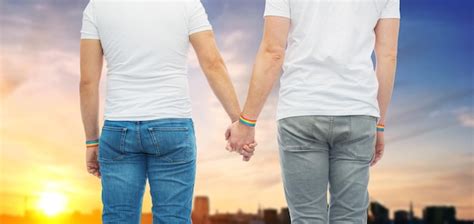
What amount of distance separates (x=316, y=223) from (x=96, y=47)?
5.34 feet

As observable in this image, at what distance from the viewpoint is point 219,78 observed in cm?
432

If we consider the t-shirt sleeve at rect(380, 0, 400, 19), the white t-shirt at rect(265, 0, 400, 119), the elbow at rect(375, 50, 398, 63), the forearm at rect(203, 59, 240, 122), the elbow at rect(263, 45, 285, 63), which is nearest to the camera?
the white t-shirt at rect(265, 0, 400, 119)

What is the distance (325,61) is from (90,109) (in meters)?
1.51

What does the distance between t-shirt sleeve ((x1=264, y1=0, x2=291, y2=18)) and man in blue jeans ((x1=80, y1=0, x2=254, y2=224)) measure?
45cm

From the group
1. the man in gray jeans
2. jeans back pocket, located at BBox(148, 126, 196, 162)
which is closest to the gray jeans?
the man in gray jeans

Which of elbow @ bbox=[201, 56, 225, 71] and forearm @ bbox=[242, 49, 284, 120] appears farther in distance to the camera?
elbow @ bbox=[201, 56, 225, 71]

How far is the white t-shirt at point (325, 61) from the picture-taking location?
12.6ft

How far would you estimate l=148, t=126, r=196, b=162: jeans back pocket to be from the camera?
159 inches

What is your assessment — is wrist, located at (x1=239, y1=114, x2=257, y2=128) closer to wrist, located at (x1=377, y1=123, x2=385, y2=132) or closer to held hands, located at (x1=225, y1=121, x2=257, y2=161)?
held hands, located at (x1=225, y1=121, x2=257, y2=161)

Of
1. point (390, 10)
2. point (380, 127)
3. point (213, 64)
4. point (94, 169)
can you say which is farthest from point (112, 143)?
point (390, 10)

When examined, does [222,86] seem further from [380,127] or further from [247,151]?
[380,127]

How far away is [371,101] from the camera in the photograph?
13.0 feet

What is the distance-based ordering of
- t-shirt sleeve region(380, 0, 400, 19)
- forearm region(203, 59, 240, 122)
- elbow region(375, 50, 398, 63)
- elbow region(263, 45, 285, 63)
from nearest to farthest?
elbow region(263, 45, 285, 63)
t-shirt sleeve region(380, 0, 400, 19)
elbow region(375, 50, 398, 63)
forearm region(203, 59, 240, 122)

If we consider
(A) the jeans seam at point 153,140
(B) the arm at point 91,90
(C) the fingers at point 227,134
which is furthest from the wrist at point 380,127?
(B) the arm at point 91,90
